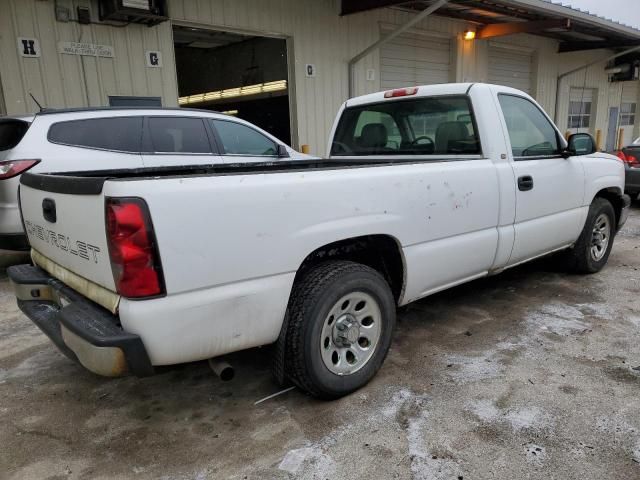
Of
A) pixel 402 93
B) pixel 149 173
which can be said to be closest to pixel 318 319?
pixel 149 173

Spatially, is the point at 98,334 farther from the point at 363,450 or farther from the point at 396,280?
the point at 396,280

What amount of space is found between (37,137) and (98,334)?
3.65 m

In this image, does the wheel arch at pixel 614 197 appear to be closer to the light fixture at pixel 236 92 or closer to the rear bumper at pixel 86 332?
the rear bumper at pixel 86 332

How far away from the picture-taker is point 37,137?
498 cm

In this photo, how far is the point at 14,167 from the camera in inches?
191

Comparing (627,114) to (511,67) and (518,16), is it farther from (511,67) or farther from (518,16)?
(518,16)

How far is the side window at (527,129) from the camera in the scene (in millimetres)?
4008

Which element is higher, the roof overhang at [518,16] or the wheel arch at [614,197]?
the roof overhang at [518,16]

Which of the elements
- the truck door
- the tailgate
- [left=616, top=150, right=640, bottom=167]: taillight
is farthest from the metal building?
the truck door

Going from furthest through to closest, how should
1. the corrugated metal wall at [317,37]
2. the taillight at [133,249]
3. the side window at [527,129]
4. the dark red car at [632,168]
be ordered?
the corrugated metal wall at [317,37]
the dark red car at [632,168]
the side window at [527,129]
the taillight at [133,249]

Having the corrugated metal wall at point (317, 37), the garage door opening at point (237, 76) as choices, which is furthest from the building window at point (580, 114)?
the garage door opening at point (237, 76)

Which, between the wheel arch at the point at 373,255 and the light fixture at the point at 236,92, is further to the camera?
the light fixture at the point at 236,92

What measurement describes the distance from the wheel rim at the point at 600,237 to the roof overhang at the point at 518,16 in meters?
6.30

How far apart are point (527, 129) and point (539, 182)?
0.48 m
